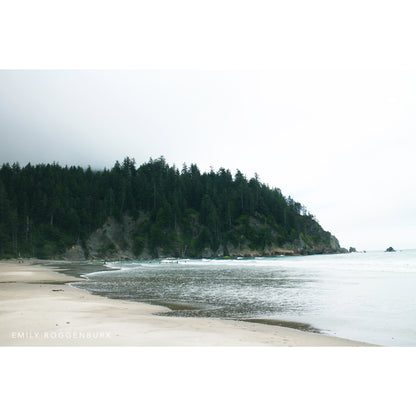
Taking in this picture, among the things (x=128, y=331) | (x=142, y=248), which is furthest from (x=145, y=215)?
(x=128, y=331)

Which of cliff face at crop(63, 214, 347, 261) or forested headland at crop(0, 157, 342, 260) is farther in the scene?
cliff face at crop(63, 214, 347, 261)

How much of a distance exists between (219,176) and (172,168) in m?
21.1

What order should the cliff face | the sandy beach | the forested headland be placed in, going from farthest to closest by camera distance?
the cliff face, the forested headland, the sandy beach

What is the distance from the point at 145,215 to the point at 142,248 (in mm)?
15582

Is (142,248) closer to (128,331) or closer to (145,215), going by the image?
(145,215)

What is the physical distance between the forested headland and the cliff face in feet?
0.99

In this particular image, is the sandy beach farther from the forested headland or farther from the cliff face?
the cliff face

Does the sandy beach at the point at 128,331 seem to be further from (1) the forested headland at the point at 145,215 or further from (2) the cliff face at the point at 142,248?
(2) the cliff face at the point at 142,248

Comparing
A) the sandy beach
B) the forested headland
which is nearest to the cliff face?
the forested headland

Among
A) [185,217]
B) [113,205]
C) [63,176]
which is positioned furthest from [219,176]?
[63,176]

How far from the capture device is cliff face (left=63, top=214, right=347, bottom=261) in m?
89.8

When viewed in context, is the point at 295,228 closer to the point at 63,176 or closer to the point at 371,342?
the point at 63,176
